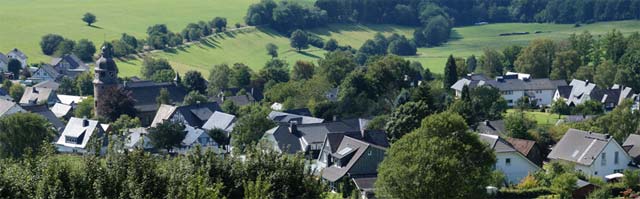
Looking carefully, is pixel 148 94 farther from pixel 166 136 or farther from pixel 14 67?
pixel 14 67

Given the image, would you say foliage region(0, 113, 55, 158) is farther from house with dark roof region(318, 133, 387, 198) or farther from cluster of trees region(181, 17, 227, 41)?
cluster of trees region(181, 17, 227, 41)

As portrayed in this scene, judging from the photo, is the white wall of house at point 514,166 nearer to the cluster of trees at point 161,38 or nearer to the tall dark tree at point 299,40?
the cluster of trees at point 161,38

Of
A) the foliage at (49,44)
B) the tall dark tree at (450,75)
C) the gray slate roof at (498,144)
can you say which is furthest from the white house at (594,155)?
the foliage at (49,44)

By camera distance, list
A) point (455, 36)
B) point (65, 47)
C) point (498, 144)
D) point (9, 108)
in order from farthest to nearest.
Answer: point (455, 36)
point (65, 47)
point (9, 108)
point (498, 144)

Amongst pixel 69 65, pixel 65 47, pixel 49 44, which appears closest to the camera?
pixel 69 65

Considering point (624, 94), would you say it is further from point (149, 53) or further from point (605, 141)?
point (149, 53)

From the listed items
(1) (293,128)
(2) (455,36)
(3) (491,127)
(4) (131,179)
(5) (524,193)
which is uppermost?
(4) (131,179)

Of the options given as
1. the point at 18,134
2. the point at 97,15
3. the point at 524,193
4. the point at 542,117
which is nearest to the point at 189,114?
the point at 18,134
